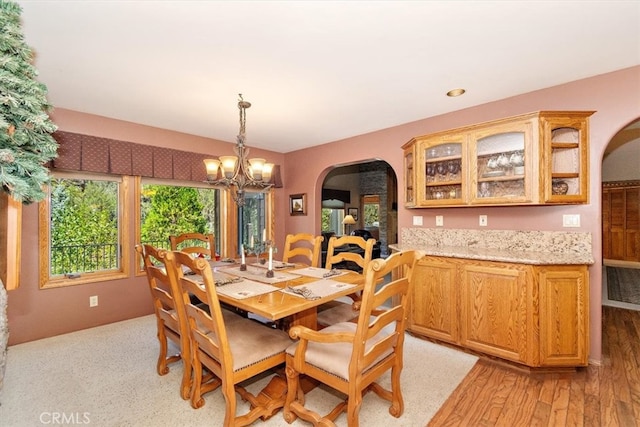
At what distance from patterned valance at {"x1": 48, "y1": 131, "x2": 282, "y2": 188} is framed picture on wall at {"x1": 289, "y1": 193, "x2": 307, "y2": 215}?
1508mm

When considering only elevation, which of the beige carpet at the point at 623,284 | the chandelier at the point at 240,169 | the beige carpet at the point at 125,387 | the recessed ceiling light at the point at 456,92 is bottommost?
the beige carpet at the point at 623,284

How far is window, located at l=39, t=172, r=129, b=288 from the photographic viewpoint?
Result: 10.5ft

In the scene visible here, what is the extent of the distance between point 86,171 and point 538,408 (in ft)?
15.1

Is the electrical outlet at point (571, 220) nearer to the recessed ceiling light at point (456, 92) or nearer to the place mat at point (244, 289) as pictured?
the recessed ceiling light at point (456, 92)

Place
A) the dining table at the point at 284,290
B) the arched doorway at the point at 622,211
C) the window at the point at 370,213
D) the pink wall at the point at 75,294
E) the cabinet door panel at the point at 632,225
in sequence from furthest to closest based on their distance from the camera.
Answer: the window at the point at 370,213
the cabinet door panel at the point at 632,225
the arched doorway at the point at 622,211
the pink wall at the point at 75,294
the dining table at the point at 284,290

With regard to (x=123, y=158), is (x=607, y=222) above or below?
below

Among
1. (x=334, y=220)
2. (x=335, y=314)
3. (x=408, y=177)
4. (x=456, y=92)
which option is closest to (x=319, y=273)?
(x=335, y=314)

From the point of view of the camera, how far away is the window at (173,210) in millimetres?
3850

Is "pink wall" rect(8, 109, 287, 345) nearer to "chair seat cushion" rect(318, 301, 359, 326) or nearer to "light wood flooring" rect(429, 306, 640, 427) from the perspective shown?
"chair seat cushion" rect(318, 301, 359, 326)

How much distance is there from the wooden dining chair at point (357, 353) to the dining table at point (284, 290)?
0.17m

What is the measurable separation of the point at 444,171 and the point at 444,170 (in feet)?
0.04

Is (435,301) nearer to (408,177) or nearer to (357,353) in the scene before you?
(408,177)

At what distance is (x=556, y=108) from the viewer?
8.82 ft

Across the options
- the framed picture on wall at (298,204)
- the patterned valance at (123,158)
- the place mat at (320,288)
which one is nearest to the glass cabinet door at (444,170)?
the place mat at (320,288)
